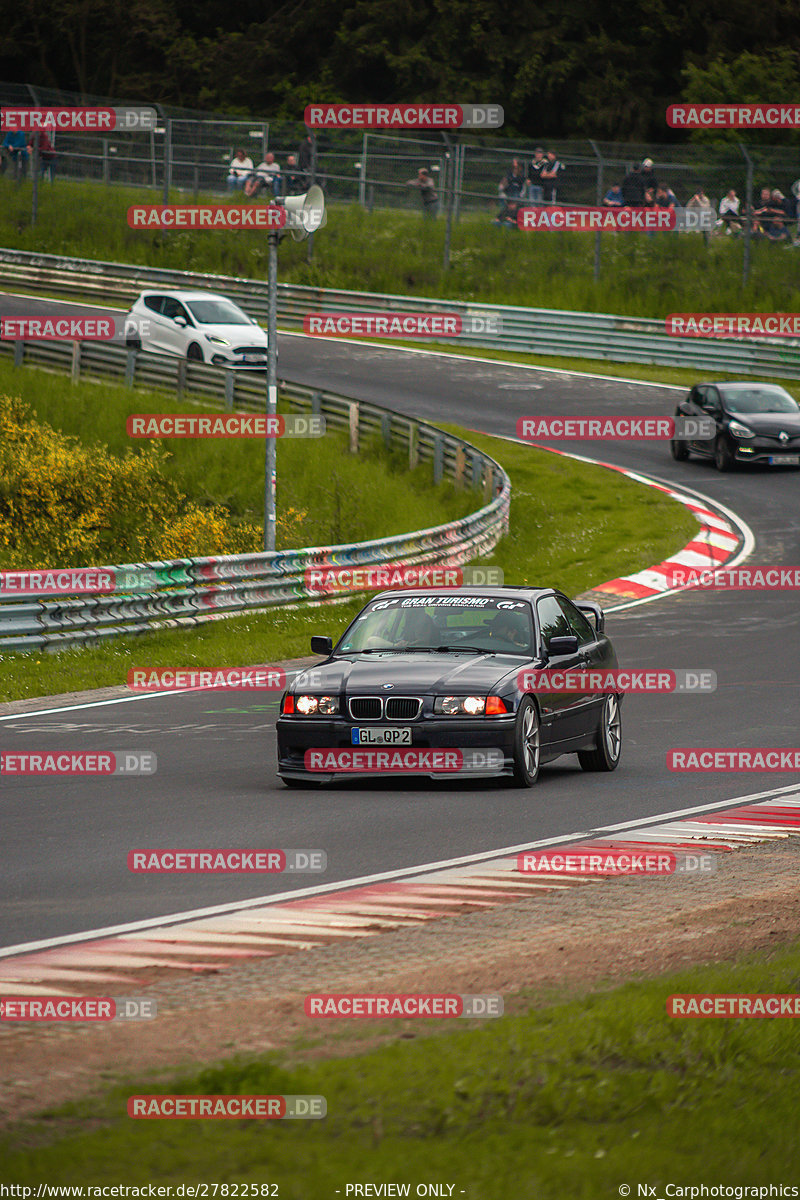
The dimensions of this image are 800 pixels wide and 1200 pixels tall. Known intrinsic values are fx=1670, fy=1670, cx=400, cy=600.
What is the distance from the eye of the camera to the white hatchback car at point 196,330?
3662 cm

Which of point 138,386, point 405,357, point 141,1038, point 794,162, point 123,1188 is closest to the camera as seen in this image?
point 123,1188

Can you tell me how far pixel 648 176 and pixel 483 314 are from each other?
6694mm

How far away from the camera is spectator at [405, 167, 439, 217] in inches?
1777

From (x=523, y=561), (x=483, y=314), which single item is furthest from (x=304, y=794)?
(x=483, y=314)

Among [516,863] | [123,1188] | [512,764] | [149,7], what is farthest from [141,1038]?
[149,7]

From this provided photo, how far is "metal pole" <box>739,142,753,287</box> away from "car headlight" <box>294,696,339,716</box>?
32.4m

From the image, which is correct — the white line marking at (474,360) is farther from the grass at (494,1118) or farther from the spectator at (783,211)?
the grass at (494,1118)

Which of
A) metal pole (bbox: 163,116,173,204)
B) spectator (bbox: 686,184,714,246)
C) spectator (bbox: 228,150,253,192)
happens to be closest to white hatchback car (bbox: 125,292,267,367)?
spectator (bbox: 228,150,253,192)

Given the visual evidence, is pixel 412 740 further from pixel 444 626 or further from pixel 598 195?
pixel 598 195

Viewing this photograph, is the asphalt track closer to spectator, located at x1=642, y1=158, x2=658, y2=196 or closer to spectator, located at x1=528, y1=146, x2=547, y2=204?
spectator, located at x1=642, y1=158, x2=658, y2=196

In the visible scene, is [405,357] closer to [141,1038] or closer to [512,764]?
[512,764]

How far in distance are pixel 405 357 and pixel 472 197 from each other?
4695 mm

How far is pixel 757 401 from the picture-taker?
32.8 m

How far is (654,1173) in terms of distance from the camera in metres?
4.63
